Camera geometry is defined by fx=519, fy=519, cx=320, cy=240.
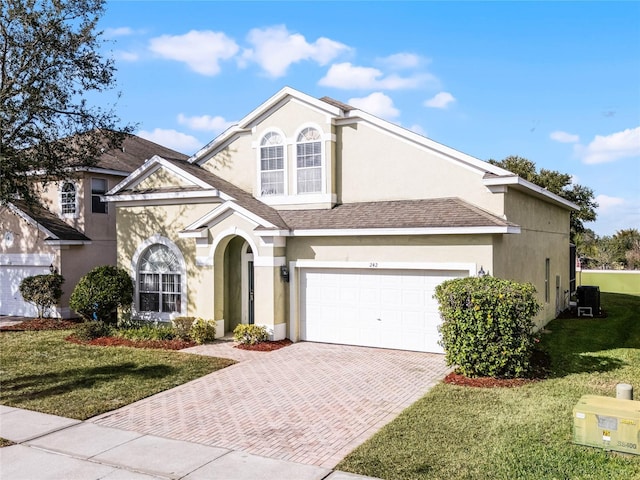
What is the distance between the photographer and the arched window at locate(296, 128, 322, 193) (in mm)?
17078

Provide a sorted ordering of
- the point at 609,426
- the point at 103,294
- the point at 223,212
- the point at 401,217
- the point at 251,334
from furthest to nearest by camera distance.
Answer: the point at 103,294
the point at 223,212
the point at 251,334
the point at 401,217
the point at 609,426

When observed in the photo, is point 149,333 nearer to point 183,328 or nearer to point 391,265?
point 183,328

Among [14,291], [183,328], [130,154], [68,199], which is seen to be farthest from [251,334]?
[130,154]

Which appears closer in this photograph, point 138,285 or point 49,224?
point 138,285

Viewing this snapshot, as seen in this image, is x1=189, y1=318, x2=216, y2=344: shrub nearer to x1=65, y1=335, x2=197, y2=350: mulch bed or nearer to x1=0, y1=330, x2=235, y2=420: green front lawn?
x1=65, y1=335, x2=197, y2=350: mulch bed

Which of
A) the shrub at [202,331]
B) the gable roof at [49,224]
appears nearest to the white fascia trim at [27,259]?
the gable roof at [49,224]

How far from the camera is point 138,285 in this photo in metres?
18.4

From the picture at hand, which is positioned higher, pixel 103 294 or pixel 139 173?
pixel 139 173

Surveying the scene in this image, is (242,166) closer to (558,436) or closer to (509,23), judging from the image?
(509,23)

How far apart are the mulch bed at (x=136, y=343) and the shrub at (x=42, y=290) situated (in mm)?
4327

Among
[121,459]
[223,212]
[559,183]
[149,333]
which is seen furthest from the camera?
[559,183]

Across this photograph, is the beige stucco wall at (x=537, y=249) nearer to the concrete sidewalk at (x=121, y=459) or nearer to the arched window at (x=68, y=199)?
the concrete sidewalk at (x=121, y=459)

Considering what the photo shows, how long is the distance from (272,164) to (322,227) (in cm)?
367

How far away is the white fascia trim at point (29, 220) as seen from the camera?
69.0ft
